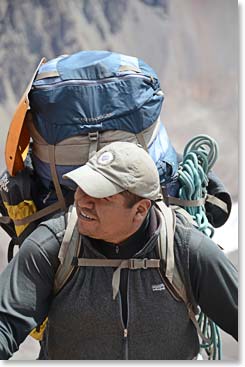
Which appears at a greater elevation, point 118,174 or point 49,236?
point 118,174

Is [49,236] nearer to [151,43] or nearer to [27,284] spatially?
[27,284]

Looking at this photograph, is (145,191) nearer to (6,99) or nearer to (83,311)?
(83,311)

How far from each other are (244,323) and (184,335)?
0.49ft

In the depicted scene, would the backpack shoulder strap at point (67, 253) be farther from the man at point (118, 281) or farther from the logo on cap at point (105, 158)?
the logo on cap at point (105, 158)

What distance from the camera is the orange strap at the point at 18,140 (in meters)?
2.02

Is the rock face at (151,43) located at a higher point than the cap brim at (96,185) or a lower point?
higher

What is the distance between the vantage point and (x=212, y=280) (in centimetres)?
175

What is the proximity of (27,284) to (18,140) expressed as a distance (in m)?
0.48

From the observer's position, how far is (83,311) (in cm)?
177

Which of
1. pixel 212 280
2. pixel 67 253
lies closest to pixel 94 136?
pixel 67 253

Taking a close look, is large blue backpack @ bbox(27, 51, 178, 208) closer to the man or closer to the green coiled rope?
the green coiled rope

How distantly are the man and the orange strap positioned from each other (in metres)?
0.35

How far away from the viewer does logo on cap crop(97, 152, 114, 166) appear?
1.71 meters

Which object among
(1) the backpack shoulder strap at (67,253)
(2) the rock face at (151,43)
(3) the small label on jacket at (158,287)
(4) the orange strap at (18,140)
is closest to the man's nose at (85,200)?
(1) the backpack shoulder strap at (67,253)
